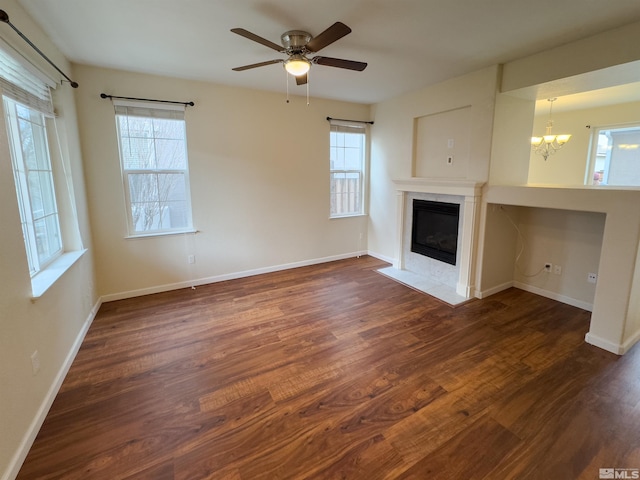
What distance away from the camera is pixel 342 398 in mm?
2049

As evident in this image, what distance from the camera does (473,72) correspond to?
339 cm

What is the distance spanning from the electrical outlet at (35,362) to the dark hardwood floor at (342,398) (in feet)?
1.08

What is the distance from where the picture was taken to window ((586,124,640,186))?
4.69 m

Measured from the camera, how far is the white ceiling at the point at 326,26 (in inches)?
81.4

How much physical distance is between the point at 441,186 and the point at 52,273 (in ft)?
13.2

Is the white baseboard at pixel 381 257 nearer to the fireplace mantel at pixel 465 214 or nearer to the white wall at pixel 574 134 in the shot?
the fireplace mantel at pixel 465 214

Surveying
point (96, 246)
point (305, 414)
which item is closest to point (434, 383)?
point (305, 414)

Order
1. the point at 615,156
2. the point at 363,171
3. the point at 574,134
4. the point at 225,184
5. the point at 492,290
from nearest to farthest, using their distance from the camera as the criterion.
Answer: the point at 492,290
the point at 225,184
the point at 615,156
the point at 574,134
the point at 363,171

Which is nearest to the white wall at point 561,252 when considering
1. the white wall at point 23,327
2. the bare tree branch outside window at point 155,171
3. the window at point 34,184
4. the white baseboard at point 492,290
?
the white baseboard at point 492,290

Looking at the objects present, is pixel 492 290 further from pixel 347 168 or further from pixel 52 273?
pixel 52 273

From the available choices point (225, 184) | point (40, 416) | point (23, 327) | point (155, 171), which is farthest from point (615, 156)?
point (40, 416)

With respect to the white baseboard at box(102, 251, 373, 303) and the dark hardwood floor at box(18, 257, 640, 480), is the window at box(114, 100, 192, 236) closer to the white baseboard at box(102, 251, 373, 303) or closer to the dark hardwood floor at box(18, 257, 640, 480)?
the white baseboard at box(102, 251, 373, 303)

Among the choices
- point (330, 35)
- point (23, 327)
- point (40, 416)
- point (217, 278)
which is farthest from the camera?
point (217, 278)

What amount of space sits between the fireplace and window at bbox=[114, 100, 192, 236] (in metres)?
3.21
